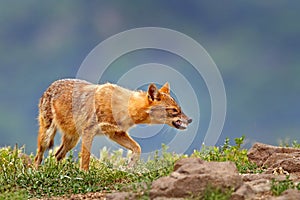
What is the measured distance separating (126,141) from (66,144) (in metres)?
1.46

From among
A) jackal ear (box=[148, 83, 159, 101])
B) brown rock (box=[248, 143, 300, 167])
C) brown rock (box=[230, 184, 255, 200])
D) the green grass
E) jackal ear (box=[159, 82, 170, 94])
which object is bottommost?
brown rock (box=[230, 184, 255, 200])

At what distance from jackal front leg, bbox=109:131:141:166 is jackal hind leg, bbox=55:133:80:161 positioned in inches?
40.7

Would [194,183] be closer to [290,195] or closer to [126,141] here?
[290,195]

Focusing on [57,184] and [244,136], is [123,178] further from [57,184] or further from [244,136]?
[244,136]

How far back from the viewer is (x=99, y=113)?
10.8 m

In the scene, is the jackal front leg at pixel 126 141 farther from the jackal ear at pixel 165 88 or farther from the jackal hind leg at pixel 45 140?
the jackal hind leg at pixel 45 140

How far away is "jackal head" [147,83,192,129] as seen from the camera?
1053cm

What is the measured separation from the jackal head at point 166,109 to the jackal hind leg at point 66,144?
1.89 metres

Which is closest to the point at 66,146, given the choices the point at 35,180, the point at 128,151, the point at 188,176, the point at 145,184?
the point at 128,151

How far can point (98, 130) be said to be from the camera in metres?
10.8

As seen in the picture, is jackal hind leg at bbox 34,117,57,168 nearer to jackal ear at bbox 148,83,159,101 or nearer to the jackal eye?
jackal ear at bbox 148,83,159,101

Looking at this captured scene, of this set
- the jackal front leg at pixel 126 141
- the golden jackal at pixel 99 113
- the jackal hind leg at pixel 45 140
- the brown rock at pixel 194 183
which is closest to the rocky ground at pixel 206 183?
the brown rock at pixel 194 183

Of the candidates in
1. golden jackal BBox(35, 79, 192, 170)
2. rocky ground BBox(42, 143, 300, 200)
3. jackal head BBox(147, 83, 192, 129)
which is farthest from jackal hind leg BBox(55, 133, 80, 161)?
rocky ground BBox(42, 143, 300, 200)

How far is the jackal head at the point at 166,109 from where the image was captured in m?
10.5
